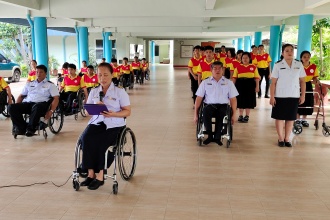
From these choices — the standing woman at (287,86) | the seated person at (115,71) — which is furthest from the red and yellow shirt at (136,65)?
the standing woman at (287,86)

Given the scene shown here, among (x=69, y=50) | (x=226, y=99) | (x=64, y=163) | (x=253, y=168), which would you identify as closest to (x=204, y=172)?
(x=253, y=168)

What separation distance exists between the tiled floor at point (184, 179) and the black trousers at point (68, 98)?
615mm

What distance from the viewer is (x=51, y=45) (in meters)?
22.9

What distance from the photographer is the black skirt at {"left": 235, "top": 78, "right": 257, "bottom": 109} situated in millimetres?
6297

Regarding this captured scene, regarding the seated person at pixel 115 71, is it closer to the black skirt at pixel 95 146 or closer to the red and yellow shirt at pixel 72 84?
the red and yellow shirt at pixel 72 84

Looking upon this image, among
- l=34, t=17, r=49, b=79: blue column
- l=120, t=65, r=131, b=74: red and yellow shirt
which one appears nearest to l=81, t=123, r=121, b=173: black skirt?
l=34, t=17, r=49, b=79: blue column

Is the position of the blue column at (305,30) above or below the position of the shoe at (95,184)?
above

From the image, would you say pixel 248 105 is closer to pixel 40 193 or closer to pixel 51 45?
pixel 40 193

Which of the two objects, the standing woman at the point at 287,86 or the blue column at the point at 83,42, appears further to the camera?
the blue column at the point at 83,42

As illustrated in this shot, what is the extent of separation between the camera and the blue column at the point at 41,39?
368 inches

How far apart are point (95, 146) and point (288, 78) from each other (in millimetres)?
2713

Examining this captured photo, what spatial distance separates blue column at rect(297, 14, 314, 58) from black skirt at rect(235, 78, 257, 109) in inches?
141

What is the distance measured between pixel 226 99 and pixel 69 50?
20.0 m

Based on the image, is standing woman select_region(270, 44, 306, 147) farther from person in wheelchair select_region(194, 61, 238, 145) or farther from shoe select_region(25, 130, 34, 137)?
shoe select_region(25, 130, 34, 137)
